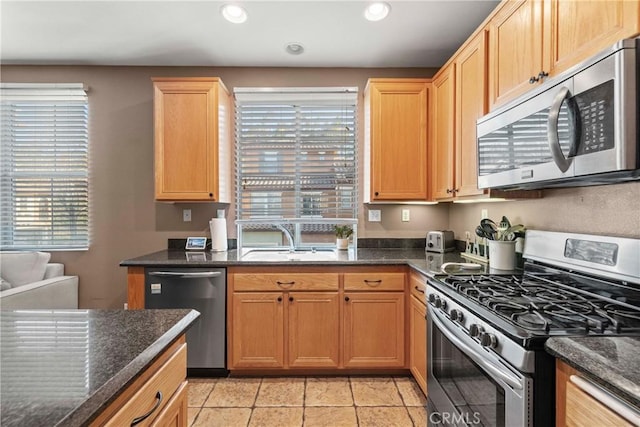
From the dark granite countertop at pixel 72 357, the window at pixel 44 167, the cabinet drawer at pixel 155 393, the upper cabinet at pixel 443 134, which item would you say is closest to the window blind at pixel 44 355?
the dark granite countertop at pixel 72 357

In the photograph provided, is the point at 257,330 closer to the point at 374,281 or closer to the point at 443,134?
the point at 374,281

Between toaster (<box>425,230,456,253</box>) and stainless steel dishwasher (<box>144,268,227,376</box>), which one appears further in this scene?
toaster (<box>425,230,456,253</box>)

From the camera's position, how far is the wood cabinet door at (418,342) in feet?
6.95

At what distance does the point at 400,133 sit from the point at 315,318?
1.58 meters

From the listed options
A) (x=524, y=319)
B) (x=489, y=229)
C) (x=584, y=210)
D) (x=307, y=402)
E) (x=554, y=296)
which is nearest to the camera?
(x=524, y=319)

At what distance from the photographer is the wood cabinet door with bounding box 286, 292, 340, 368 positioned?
247cm

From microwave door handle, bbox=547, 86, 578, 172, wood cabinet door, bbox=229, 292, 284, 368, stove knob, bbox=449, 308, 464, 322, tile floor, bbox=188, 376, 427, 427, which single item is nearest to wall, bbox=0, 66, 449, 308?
wood cabinet door, bbox=229, 292, 284, 368

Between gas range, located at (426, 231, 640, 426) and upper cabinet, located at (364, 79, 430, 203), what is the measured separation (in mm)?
1096

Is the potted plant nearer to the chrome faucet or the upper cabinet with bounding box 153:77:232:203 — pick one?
the chrome faucet

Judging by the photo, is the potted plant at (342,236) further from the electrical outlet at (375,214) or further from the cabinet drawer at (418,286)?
the cabinet drawer at (418,286)

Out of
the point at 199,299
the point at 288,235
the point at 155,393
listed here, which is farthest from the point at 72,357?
the point at 288,235

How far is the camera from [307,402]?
2225 millimetres

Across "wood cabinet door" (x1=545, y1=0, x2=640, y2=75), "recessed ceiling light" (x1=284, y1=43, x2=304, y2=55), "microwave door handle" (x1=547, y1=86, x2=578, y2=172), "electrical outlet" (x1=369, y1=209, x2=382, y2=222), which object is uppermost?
"recessed ceiling light" (x1=284, y1=43, x2=304, y2=55)

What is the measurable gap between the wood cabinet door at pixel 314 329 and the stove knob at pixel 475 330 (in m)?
1.29
